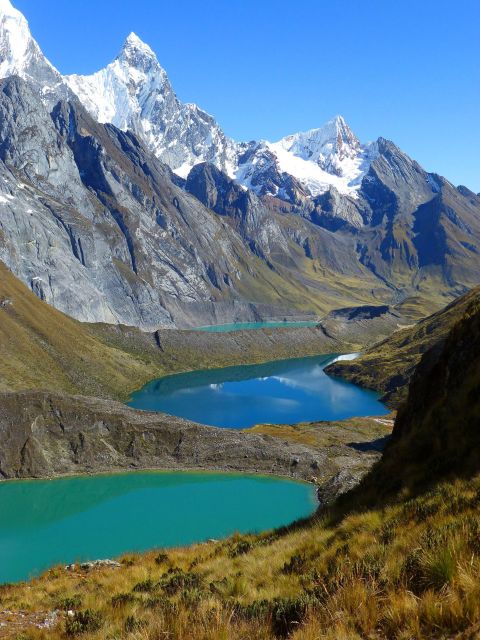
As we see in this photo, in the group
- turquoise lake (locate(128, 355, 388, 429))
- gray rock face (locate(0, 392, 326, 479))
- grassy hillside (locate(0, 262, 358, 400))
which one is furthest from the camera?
grassy hillside (locate(0, 262, 358, 400))

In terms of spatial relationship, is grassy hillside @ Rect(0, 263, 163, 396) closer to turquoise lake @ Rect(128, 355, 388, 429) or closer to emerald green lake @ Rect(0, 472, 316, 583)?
turquoise lake @ Rect(128, 355, 388, 429)

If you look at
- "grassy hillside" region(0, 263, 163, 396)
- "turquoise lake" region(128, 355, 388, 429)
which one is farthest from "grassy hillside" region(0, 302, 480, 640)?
"grassy hillside" region(0, 263, 163, 396)

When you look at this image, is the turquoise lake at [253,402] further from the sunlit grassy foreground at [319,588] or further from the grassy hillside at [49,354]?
the sunlit grassy foreground at [319,588]

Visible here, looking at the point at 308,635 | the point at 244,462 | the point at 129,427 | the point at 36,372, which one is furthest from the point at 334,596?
the point at 36,372

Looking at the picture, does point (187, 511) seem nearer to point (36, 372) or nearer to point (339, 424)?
point (339, 424)

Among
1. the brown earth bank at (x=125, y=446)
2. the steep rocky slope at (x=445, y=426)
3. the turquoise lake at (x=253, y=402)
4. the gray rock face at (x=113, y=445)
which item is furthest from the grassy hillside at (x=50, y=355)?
the steep rocky slope at (x=445, y=426)

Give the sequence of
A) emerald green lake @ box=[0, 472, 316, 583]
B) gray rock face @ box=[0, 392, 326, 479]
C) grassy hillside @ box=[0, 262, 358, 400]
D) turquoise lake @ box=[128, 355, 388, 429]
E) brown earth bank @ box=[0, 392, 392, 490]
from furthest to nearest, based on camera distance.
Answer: grassy hillside @ box=[0, 262, 358, 400] → turquoise lake @ box=[128, 355, 388, 429] → gray rock face @ box=[0, 392, 326, 479] → brown earth bank @ box=[0, 392, 392, 490] → emerald green lake @ box=[0, 472, 316, 583]
